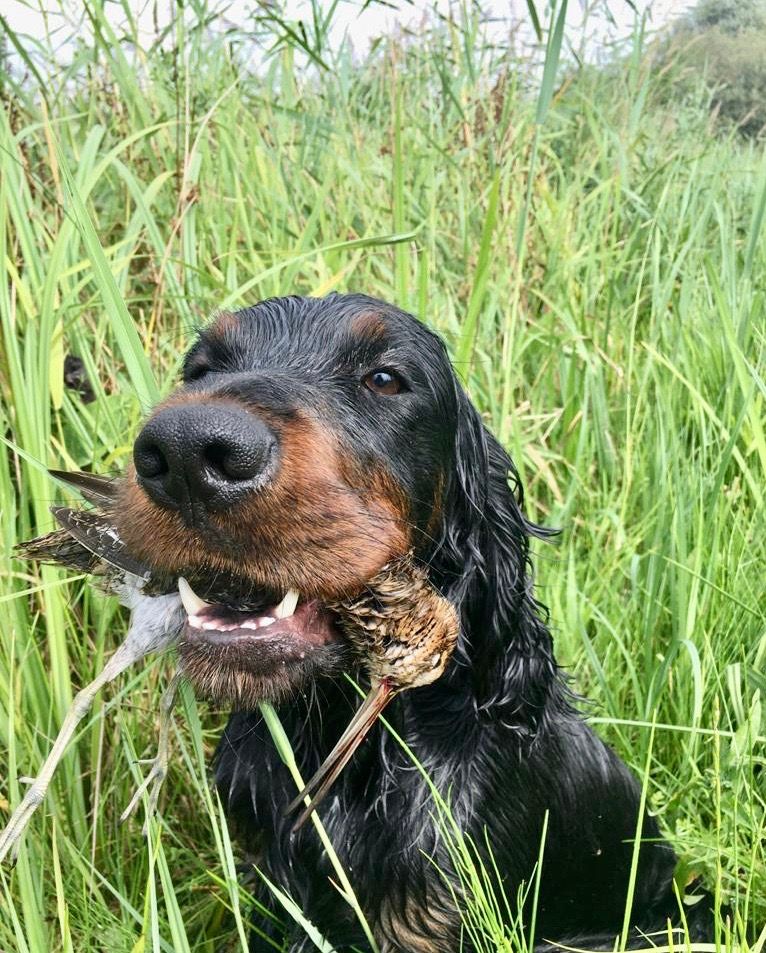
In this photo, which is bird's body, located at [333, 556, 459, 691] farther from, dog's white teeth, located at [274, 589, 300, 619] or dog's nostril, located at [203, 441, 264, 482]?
dog's nostril, located at [203, 441, 264, 482]

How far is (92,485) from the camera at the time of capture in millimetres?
1757

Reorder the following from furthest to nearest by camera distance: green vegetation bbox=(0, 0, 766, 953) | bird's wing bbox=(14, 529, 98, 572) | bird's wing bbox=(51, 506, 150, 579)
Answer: green vegetation bbox=(0, 0, 766, 953)
bird's wing bbox=(14, 529, 98, 572)
bird's wing bbox=(51, 506, 150, 579)

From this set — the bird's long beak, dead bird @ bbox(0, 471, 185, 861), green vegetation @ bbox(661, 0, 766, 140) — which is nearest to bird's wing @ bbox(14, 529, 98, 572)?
dead bird @ bbox(0, 471, 185, 861)

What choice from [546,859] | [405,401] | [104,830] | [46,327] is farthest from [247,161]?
Answer: [546,859]

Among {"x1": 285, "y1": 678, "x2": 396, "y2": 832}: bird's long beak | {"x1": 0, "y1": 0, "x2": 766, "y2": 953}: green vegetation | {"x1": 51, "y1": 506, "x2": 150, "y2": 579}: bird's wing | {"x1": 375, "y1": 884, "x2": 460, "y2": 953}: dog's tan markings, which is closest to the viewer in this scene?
{"x1": 285, "y1": 678, "x2": 396, "y2": 832}: bird's long beak

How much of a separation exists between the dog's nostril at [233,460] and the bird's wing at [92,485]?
35 cm

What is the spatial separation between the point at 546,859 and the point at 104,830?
3.34 feet

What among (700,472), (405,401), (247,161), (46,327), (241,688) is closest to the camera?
(241,688)

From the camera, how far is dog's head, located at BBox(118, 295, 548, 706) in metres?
1.39

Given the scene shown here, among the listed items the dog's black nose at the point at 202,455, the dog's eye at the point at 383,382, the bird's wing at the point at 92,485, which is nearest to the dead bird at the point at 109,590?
the bird's wing at the point at 92,485

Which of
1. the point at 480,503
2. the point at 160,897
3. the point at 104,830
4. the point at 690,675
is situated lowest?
the point at 160,897

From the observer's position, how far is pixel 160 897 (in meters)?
Result: 2.25

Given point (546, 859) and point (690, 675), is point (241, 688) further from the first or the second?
point (690, 675)

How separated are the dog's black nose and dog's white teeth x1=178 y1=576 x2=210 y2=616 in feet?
0.49
